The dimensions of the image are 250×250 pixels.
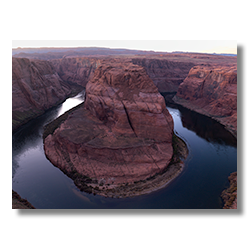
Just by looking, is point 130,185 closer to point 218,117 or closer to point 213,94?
point 218,117

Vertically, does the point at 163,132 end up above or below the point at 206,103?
below

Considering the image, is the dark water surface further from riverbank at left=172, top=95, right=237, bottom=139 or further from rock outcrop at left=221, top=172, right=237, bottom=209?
riverbank at left=172, top=95, right=237, bottom=139

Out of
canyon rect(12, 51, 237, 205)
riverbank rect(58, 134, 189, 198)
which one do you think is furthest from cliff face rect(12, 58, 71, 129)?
riverbank rect(58, 134, 189, 198)

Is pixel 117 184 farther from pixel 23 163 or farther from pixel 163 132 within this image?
pixel 23 163

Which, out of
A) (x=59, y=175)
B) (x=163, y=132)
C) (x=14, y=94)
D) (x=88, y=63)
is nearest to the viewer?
(x=59, y=175)

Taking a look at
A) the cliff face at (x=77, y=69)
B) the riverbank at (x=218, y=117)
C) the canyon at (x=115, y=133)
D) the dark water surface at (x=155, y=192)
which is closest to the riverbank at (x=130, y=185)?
the canyon at (x=115, y=133)

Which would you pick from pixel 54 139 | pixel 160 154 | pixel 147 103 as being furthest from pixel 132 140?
pixel 54 139

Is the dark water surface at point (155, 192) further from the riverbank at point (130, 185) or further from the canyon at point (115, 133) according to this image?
the canyon at point (115, 133)
